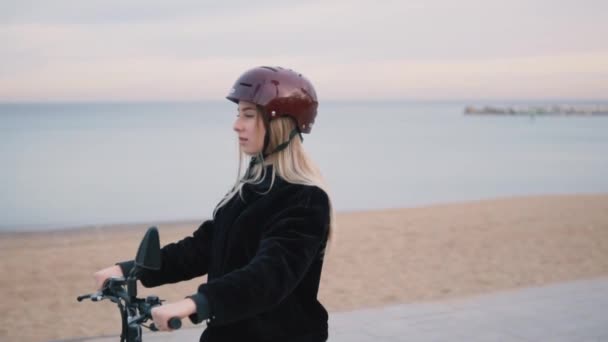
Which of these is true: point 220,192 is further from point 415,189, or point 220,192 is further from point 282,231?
point 282,231

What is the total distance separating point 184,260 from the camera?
10.7 ft

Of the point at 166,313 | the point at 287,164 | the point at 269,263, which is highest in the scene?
the point at 287,164

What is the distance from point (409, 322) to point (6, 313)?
14.8 ft

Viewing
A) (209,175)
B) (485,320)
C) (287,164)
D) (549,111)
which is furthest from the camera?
(549,111)

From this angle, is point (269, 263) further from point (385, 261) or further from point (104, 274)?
point (385, 261)

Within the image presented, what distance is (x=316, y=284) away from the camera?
3043 mm

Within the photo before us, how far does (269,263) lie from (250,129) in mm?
655

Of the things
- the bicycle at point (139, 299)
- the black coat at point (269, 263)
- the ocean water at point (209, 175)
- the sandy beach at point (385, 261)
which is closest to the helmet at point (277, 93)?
the black coat at point (269, 263)

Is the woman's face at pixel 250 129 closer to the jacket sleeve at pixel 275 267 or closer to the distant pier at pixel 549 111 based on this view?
the jacket sleeve at pixel 275 267

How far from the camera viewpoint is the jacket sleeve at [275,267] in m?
2.58

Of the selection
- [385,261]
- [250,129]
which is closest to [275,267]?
[250,129]

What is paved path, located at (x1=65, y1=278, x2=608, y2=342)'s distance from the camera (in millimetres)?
6301

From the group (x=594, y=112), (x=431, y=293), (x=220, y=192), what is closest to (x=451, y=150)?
(x=220, y=192)

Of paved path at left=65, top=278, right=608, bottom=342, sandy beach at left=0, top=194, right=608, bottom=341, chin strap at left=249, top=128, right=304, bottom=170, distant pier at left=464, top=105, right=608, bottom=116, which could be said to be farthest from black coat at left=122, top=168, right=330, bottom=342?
distant pier at left=464, top=105, right=608, bottom=116
